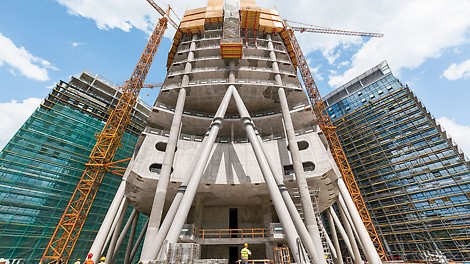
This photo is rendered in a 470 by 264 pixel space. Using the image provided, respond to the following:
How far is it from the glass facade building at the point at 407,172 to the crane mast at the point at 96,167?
37096mm

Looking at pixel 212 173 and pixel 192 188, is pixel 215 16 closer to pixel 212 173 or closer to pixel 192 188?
pixel 212 173

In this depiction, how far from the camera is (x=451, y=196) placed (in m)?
26.5

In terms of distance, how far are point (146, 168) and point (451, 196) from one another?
36166 millimetres

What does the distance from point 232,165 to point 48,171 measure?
2308 cm

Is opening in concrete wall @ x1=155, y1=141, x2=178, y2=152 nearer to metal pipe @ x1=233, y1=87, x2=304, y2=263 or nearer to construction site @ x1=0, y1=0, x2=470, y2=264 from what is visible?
construction site @ x1=0, y1=0, x2=470, y2=264

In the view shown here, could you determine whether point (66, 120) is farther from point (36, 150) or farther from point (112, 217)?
point (112, 217)

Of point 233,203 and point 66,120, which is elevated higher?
point 66,120

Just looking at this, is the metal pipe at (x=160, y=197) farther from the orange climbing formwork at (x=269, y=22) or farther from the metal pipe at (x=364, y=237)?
the orange climbing formwork at (x=269, y=22)

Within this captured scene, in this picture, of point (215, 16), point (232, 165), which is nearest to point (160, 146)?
point (232, 165)

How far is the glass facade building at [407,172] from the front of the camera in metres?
26.0

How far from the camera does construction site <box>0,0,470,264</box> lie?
15305 millimetres

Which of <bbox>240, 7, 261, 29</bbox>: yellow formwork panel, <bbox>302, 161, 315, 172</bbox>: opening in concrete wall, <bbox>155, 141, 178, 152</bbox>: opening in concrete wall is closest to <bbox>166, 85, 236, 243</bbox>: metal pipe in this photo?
<bbox>155, 141, 178, 152</bbox>: opening in concrete wall

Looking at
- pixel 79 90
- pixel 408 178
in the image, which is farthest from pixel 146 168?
pixel 408 178

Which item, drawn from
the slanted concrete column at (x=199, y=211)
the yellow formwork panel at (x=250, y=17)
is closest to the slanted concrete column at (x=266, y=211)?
the slanted concrete column at (x=199, y=211)
